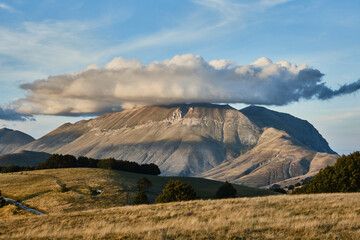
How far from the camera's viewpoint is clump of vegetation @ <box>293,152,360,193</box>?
225ft

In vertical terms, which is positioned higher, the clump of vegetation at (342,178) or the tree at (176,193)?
the clump of vegetation at (342,178)

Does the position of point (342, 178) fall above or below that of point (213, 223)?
above

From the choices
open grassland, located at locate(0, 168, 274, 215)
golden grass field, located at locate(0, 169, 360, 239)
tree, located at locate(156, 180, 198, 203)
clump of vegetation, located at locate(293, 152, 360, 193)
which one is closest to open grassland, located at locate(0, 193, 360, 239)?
golden grass field, located at locate(0, 169, 360, 239)

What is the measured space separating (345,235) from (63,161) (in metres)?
194

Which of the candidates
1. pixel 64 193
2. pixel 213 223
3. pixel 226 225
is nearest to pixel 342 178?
pixel 213 223

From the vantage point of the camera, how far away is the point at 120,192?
100188mm

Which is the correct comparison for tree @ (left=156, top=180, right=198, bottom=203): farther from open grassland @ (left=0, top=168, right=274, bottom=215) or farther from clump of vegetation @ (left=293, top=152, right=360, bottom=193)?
clump of vegetation @ (left=293, top=152, right=360, bottom=193)

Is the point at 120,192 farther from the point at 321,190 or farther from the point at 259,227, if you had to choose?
the point at 259,227

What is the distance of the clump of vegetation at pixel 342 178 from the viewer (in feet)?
225

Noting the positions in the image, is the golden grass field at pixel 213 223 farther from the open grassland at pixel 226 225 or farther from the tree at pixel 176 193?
the tree at pixel 176 193

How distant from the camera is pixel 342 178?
70500 mm

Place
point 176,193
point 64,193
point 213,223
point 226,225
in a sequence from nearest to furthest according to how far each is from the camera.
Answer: point 226,225
point 213,223
point 176,193
point 64,193

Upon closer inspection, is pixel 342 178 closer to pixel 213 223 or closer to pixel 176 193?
pixel 176 193

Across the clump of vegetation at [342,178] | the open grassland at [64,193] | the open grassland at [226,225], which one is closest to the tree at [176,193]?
the open grassland at [64,193]
